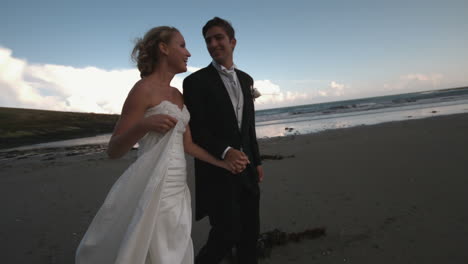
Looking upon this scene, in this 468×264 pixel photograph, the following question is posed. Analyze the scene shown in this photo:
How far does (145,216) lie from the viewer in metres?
1.58

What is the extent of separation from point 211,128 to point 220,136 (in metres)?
0.10

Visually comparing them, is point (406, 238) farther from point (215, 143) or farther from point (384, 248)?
point (215, 143)

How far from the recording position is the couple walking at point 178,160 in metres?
1.62

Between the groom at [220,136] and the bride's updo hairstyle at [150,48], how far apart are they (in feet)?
1.08

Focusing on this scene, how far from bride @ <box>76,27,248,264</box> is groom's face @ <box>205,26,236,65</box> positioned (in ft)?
1.18

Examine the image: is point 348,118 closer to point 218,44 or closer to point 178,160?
point 218,44

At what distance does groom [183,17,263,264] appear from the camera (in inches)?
86.2

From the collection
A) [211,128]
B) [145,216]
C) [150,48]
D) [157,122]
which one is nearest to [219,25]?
[150,48]

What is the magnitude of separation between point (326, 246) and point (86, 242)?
2401 mm

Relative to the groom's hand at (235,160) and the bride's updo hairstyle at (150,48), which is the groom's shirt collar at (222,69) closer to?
the bride's updo hairstyle at (150,48)

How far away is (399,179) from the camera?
473cm

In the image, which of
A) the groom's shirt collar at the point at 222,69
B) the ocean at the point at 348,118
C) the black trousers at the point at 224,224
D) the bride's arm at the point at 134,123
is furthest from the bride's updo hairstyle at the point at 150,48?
the ocean at the point at 348,118

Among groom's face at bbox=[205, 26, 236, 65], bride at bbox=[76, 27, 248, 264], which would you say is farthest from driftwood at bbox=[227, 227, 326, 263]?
groom's face at bbox=[205, 26, 236, 65]

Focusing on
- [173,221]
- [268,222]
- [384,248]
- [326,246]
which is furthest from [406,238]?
[173,221]
